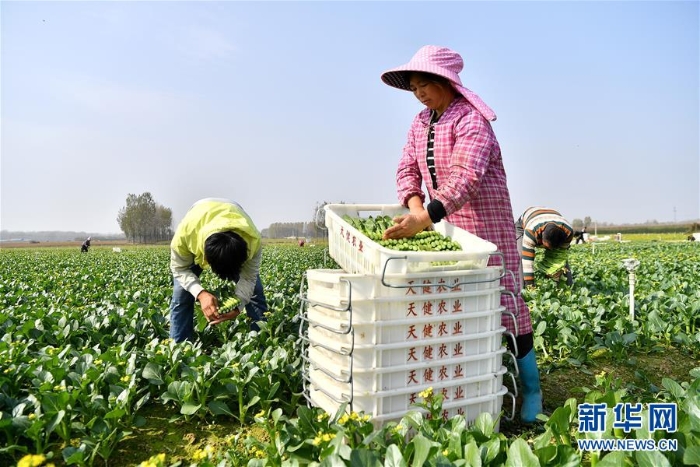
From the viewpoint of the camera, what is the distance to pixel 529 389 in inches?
111

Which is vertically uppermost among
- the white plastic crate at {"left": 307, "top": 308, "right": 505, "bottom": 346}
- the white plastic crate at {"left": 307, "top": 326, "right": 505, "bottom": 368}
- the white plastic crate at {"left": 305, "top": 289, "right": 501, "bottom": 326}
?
the white plastic crate at {"left": 305, "top": 289, "right": 501, "bottom": 326}

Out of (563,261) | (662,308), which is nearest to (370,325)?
(662,308)

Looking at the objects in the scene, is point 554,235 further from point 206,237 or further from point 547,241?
point 206,237

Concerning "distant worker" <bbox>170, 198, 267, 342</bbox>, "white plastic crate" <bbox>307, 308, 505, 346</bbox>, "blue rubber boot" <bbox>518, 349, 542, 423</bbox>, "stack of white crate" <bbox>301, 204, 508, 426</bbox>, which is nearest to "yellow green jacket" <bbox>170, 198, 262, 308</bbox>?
"distant worker" <bbox>170, 198, 267, 342</bbox>

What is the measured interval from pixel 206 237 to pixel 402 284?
5.25ft

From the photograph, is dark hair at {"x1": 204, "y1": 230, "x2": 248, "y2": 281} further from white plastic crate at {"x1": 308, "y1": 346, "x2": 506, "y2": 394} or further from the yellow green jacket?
white plastic crate at {"x1": 308, "y1": 346, "x2": 506, "y2": 394}

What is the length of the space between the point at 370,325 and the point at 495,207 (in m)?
1.07

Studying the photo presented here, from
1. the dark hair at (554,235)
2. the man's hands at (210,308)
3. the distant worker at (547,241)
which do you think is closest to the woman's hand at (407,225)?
the man's hands at (210,308)

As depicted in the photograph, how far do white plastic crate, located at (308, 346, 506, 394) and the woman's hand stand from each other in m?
0.59

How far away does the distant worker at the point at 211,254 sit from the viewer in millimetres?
3125

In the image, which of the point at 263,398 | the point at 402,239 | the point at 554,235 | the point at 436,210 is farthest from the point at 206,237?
the point at 554,235

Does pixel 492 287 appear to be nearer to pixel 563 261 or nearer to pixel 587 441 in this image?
pixel 587 441

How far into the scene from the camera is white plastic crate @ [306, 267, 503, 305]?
2.15 meters

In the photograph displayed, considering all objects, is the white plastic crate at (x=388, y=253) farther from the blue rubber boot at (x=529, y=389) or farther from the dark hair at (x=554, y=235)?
the dark hair at (x=554, y=235)
